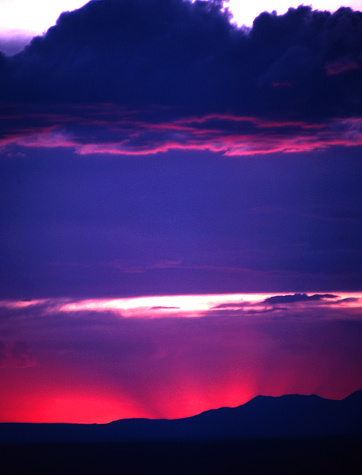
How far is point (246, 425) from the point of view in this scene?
432 ft

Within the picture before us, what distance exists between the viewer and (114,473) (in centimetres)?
4216

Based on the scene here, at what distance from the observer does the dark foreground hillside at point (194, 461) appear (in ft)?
141

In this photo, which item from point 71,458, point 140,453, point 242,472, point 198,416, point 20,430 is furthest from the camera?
point 198,416

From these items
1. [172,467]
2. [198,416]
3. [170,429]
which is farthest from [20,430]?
[172,467]

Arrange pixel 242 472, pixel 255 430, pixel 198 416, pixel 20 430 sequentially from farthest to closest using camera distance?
pixel 198 416
pixel 255 430
pixel 20 430
pixel 242 472

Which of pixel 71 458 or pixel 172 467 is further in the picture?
pixel 71 458

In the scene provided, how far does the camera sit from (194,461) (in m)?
49.0

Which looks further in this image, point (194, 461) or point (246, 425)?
point (246, 425)

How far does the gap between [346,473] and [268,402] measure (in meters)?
105

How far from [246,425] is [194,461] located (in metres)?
86.2

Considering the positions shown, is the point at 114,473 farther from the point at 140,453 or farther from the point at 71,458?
the point at 140,453

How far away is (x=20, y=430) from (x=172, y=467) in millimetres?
74913

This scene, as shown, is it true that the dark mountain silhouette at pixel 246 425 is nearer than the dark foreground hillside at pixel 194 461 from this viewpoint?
No

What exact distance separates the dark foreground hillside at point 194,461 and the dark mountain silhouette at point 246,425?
54.9 meters
